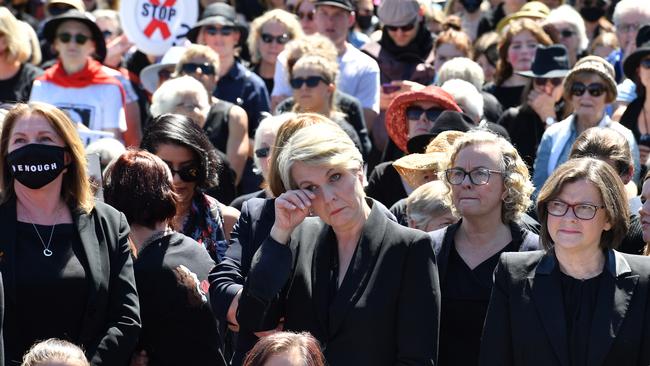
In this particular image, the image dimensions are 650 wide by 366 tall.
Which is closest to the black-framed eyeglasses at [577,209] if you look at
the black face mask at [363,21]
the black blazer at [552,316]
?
the black blazer at [552,316]

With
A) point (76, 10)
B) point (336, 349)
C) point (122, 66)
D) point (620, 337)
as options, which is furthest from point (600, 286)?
point (122, 66)

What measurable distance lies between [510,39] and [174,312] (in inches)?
205

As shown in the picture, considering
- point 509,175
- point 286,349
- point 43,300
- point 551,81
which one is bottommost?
point 43,300

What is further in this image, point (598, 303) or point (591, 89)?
point (591, 89)

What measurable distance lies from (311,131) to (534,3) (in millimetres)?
6615

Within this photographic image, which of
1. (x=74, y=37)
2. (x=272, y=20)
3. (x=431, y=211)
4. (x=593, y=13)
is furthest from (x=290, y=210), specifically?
(x=593, y=13)

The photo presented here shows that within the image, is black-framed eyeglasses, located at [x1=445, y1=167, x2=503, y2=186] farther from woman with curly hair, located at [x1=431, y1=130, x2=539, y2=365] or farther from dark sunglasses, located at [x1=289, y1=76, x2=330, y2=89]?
dark sunglasses, located at [x1=289, y1=76, x2=330, y2=89]

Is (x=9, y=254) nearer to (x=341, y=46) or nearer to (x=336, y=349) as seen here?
(x=336, y=349)

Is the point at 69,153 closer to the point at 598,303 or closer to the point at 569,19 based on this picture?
the point at 598,303

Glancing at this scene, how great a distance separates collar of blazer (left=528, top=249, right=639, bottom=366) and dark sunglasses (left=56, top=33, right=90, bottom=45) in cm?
584

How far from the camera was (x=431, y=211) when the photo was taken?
5.97 m

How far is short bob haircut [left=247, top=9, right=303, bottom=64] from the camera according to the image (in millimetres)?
10516

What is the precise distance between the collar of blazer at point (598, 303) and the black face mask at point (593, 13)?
756 cm

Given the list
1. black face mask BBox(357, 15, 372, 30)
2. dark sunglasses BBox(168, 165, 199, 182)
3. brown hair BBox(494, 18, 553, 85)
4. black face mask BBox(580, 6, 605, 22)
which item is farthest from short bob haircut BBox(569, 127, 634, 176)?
black face mask BBox(357, 15, 372, 30)
